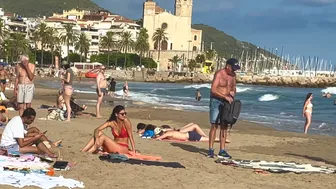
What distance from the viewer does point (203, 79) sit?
109 m

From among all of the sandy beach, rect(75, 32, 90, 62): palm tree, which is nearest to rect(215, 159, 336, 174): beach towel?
the sandy beach

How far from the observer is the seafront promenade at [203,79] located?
97.2 m

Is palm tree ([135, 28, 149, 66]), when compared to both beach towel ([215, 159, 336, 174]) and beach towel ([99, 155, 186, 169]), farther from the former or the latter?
beach towel ([99, 155, 186, 169])

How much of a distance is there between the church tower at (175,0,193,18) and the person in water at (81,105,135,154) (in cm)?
13003

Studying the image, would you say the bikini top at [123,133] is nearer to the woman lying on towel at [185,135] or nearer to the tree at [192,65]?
the woman lying on towel at [185,135]

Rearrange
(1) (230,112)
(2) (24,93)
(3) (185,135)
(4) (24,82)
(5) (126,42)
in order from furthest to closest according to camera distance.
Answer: (5) (126,42) < (3) (185,135) < (4) (24,82) < (2) (24,93) < (1) (230,112)

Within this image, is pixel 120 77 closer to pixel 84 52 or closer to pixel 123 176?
pixel 84 52

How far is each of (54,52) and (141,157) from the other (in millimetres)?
107445

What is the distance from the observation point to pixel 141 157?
8578 mm

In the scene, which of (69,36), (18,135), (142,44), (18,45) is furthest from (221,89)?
(142,44)

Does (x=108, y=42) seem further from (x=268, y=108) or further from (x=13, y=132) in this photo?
(x=13, y=132)

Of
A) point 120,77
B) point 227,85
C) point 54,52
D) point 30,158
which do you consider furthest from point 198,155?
point 54,52

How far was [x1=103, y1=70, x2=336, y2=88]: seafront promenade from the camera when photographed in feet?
319

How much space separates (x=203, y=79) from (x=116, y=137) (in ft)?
330
